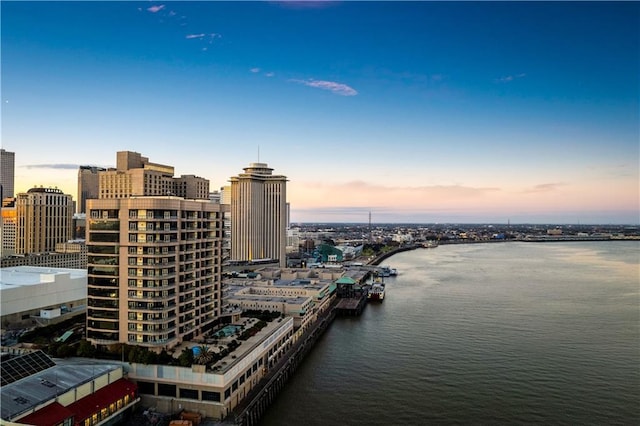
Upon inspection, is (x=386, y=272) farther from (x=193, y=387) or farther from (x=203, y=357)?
(x=193, y=387)

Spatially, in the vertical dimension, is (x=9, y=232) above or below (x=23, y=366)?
above

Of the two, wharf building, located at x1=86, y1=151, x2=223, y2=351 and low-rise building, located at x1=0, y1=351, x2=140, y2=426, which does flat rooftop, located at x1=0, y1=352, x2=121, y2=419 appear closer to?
low-rise building, located at x1=0, y1=351, x2=140, y2=426

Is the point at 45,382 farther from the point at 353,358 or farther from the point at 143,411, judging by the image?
the point at 353,358

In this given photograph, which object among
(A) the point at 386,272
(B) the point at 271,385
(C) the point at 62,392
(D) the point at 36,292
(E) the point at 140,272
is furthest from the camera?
(A) the point at 386,272

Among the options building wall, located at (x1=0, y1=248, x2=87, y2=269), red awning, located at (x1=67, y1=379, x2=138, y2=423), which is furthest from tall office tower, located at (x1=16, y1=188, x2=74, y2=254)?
red awning, located at (x1=67, y1=379, x2=138, y2=423)

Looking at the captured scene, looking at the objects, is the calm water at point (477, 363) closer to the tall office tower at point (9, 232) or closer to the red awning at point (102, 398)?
the red awning at point (102, 398)

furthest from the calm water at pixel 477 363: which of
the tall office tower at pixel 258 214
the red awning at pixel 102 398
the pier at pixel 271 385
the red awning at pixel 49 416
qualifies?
the tall office tower at pixel 258 214

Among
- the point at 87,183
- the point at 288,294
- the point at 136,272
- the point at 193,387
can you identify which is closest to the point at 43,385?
the point at 193,387
